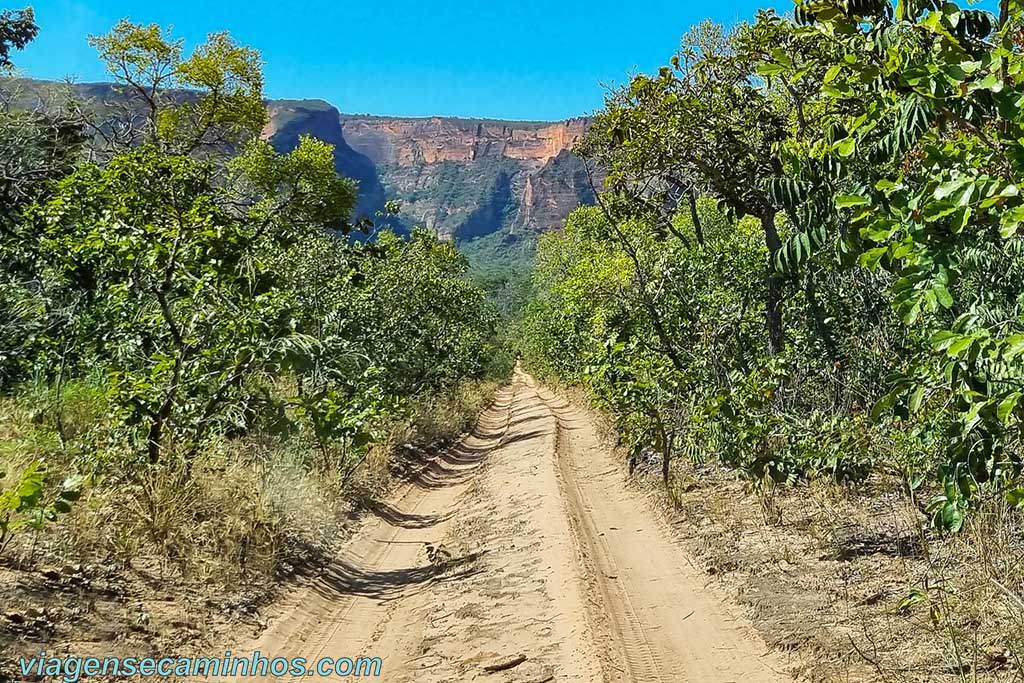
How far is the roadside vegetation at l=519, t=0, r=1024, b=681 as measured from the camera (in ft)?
10.1

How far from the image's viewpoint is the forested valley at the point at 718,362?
3.37 meters

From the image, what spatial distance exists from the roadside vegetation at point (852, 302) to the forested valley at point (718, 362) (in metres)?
0.03

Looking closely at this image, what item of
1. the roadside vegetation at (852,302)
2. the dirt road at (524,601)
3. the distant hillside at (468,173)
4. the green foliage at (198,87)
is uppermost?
the distant hillside at (468,173)

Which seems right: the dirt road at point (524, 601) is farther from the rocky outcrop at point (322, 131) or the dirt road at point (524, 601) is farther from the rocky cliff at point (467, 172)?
the rocky outcrop at point (322, 131)

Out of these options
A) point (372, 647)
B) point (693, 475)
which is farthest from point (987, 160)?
point (693, 475)

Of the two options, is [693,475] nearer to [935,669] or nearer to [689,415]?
[689,415]

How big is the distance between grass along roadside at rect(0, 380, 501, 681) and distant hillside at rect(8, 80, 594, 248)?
13072 centimetres

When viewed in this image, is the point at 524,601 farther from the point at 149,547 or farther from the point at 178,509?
the point at 149,547

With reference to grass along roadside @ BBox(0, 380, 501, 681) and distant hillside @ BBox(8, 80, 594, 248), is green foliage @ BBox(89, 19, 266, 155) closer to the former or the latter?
grass along roadside @ BBox(0, 380, 501, 681)

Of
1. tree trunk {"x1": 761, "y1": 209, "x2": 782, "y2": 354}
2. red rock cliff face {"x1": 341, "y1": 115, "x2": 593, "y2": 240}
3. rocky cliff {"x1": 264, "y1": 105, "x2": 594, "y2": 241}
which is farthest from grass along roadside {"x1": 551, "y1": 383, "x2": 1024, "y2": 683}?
rocky cliff {"x1": 264, "y1": 105, "x2": 594, "y2": 241}

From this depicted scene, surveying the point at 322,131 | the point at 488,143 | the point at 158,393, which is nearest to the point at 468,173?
the point at 488,143

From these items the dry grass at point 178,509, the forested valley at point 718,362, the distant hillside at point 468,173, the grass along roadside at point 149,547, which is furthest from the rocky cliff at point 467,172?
the grass along roadside at point 149,547

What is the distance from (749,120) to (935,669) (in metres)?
5.75

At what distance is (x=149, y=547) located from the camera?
6.82m
